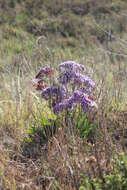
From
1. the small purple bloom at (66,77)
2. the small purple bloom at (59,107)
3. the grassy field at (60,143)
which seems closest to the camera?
the grassy field at (60,143)

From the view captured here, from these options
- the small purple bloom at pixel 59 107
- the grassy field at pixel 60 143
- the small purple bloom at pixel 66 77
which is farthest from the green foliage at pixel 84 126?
the small purple bloom at pixel 66 77

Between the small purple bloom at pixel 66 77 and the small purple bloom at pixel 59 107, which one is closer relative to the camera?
the small purple bloom at pixel 59 107

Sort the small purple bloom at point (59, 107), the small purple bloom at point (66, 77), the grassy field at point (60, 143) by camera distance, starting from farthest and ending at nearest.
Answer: the small purple bloom at point (66, 77)
the small purple bloom at point (59, 107)
the grassy field at point (60, 143)

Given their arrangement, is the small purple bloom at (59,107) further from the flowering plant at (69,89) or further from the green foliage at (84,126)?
the green foliage at (84,126)

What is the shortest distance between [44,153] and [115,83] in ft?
3.45

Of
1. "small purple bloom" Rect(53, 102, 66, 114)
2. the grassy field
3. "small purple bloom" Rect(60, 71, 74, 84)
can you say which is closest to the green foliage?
the grassy field

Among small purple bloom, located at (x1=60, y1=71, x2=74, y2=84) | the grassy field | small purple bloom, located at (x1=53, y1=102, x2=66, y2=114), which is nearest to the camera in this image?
the grassy field

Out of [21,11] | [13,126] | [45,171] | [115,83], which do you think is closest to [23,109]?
[13,126]

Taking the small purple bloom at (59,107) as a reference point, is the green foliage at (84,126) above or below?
below

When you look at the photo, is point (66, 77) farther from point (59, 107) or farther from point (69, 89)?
point (59, 107)

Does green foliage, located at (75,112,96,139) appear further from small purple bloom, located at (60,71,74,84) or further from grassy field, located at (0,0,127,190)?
small purple bloom, located at (60,71,74,84)

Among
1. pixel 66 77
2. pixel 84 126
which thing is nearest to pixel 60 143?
pixel 84 126

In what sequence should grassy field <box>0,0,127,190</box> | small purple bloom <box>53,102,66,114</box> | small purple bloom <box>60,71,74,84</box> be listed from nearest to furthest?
grassy field <box>0,0,127,190</box> < small purple bloom <box>53,102,66,114</box> < small purple bloom <box>60,71,74,84</box>

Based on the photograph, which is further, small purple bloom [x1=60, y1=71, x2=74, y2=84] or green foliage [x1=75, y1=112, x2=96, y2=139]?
small purple bloom [x1=60, y1=71, x2=74, y2=84]
